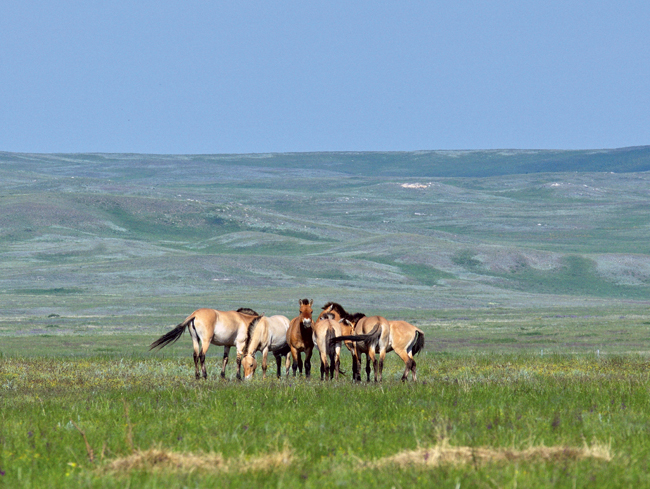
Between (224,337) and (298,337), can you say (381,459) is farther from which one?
(224,337)

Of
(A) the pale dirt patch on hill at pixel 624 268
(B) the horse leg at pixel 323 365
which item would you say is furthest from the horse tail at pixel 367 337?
(A) the pale dirt patch on hill at pixel 624 268

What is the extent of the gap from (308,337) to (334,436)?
961cm

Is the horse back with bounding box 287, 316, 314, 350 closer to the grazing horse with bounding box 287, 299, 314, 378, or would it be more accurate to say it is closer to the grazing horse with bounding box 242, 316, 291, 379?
the grazing horse with bounding box 287, 299, 314, 378

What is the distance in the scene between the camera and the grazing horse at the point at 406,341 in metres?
18.2

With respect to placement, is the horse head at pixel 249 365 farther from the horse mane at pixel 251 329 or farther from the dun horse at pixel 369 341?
the dun horse at pixel 369 341

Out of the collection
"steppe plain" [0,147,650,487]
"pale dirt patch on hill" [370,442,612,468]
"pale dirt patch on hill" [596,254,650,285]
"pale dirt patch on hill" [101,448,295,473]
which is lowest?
"pale dirt patch on hill" [596,254,650,285]

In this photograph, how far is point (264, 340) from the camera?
19.1 metres

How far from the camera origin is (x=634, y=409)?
10562 mm

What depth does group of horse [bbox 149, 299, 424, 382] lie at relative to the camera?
17.7m

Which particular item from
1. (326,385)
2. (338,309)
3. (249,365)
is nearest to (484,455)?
(326,385)

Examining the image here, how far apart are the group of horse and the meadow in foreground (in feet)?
12.2

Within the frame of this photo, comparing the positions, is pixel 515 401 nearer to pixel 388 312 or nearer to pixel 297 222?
pixel 388 312

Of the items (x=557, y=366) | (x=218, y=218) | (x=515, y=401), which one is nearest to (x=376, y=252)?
(x=218, y=218)

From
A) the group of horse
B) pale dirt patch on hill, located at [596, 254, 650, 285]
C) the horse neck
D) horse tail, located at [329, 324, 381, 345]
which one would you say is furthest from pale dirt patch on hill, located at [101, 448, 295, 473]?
pale dirt patch on hill, located at [596, 254, 650, 285]
